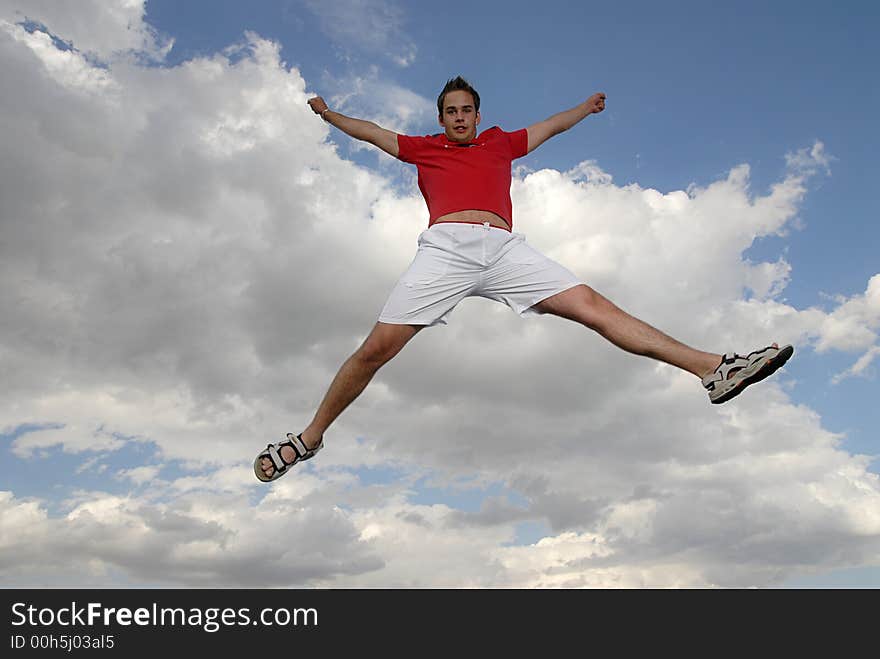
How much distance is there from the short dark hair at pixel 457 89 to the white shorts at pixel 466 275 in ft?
5.01

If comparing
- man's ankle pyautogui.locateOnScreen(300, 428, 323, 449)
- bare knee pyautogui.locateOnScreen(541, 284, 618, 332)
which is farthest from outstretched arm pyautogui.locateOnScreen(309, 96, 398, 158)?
man's ankle pyautogui.locateOnScreen(300, 428, 323, 449)

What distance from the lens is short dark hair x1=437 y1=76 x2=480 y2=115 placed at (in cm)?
820

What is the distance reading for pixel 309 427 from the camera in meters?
8.09

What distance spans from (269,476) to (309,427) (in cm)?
68

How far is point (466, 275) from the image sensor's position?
7434 mm

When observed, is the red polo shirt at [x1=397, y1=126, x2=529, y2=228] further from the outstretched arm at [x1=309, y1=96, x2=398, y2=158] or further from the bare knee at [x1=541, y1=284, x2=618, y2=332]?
the bare knee at [x1=541, y1=284, x2=618, y2=332]

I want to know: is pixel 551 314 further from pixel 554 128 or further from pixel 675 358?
pixel 554 128

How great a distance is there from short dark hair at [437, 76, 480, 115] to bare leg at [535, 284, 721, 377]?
2.39 m

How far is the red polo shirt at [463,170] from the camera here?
7.68 metres

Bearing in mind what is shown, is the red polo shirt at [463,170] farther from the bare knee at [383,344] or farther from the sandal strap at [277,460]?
the sandal strap at [277,460]

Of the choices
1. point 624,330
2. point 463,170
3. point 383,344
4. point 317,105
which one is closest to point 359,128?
point 317,105

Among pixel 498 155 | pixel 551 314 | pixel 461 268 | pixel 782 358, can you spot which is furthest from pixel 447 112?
pixel 782 358

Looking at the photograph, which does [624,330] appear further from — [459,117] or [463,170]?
[459,117]

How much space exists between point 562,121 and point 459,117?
1.29 m
